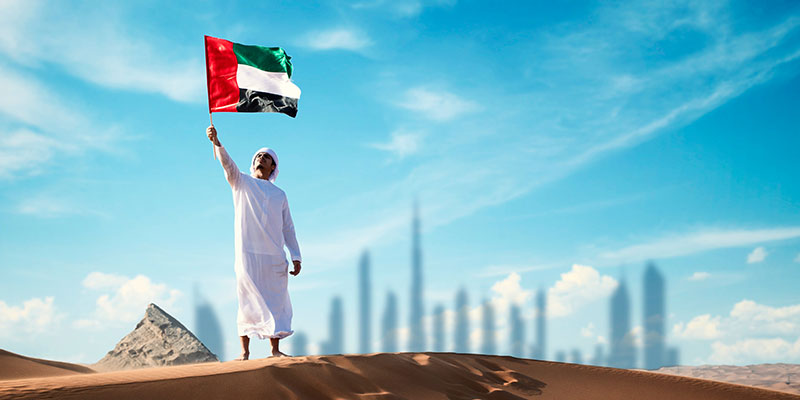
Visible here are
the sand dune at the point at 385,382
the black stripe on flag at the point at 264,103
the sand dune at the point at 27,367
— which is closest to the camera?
the sand dune at the point at 385,382

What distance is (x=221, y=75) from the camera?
8648mm

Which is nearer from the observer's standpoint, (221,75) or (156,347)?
(221,75)

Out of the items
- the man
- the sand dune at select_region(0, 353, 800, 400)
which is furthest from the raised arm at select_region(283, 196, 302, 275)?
the sand dune at select_region(0, 353, 800, 400)

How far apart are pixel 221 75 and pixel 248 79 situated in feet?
1.18

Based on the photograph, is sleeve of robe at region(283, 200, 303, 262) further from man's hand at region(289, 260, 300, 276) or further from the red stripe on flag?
the red stripe on flag

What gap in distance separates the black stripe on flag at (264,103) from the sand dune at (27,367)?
189 inches

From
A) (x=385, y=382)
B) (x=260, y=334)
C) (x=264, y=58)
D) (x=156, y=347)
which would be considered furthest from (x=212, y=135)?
(x=156, y=347)

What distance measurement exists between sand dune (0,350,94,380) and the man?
12.3 feet

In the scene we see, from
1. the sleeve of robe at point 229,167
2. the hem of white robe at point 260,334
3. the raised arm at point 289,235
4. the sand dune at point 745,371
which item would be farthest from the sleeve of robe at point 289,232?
the sand dune at point 745,371

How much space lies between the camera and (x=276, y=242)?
8.06m

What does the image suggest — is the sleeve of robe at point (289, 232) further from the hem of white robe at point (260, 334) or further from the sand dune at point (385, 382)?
the sand dune at point (385, 382)

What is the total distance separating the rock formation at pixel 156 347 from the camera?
13.1 meters

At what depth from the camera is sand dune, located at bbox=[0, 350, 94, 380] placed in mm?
9281

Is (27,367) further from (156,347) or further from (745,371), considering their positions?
(745,371)
